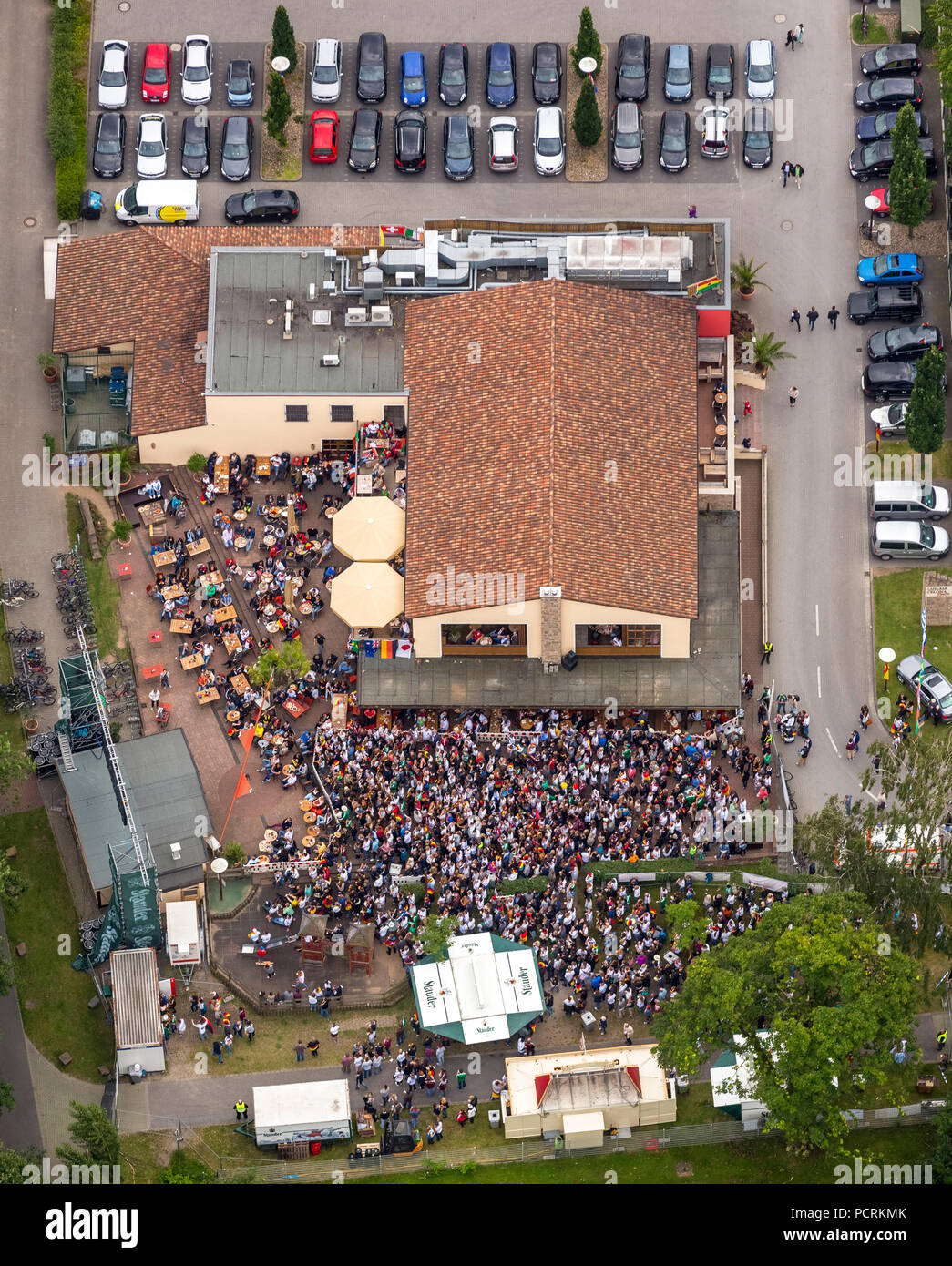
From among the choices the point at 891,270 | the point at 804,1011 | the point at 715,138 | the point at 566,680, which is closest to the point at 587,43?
the point at 715,138

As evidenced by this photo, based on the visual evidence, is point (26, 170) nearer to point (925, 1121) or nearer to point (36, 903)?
point (36, 903)

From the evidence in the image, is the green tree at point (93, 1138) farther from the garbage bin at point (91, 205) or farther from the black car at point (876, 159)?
the black car at point (876, 159)

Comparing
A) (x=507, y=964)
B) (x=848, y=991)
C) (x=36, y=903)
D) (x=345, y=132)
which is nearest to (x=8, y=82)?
(x=345, y=132)

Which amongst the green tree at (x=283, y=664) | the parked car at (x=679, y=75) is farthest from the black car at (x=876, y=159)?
the green tree at (x=283, y=664)

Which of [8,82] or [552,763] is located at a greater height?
[8,82]

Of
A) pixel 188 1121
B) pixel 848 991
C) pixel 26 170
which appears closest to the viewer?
pixel 848 991

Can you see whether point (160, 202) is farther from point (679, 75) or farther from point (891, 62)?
point (891, 62)
